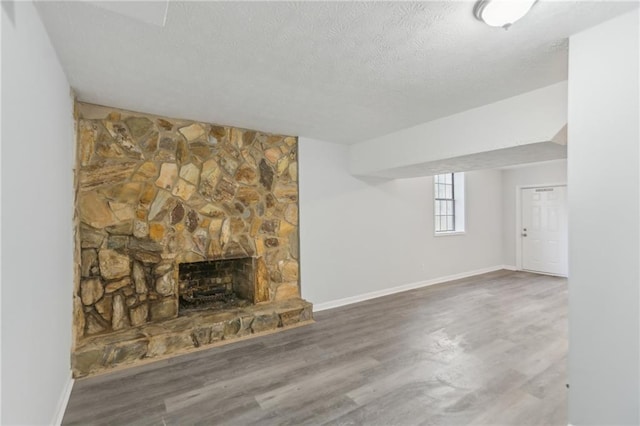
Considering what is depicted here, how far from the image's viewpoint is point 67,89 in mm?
2357

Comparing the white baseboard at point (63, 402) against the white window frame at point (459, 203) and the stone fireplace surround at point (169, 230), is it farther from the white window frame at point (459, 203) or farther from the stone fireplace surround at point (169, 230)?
the white window frame at point (459, 203)

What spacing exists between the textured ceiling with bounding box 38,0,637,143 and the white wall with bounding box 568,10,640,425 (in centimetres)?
26

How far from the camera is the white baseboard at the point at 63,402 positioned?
1.94 m

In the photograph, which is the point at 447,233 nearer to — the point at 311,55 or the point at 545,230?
the point at 545,230

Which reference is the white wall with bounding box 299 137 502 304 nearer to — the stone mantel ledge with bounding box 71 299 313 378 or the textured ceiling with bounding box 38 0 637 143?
the stone mantel ledge with bounding box 71 299 313 378

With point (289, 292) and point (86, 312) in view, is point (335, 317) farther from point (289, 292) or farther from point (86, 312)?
point (86, 312)

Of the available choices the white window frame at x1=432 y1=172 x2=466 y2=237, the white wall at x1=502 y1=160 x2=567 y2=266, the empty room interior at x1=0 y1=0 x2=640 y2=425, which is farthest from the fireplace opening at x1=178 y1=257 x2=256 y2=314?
the white wall at x1=502 y1=160 x2=567 y2=266

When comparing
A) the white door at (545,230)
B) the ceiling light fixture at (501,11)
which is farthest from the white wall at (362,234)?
the ceiling light fixture at (501,11)

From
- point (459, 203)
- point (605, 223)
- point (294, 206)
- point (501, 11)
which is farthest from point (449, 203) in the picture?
point (501, 11)

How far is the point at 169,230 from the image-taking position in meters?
3.31

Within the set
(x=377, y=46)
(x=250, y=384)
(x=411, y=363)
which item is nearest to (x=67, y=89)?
(x=377, y=46)

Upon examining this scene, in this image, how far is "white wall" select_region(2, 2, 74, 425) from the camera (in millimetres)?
1205

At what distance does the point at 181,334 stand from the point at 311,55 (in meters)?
2.81

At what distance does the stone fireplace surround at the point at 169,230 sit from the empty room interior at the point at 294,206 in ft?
0.07
